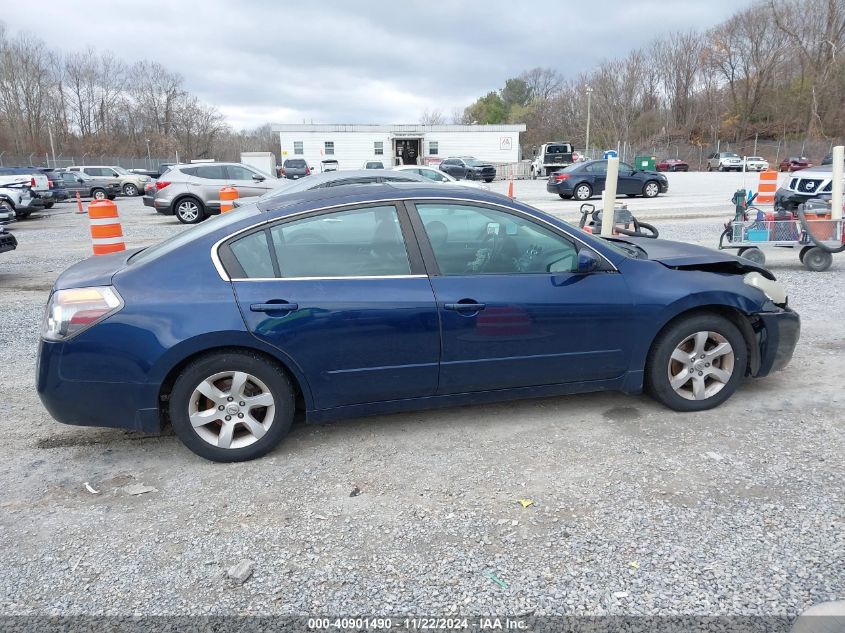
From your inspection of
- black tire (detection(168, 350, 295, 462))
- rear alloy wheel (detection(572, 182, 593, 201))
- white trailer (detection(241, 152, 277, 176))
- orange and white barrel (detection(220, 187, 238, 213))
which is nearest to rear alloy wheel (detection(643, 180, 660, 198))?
rear alloy wheel (detection(572, 182, 593, 201))

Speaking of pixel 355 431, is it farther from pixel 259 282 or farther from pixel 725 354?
pixel 725 354

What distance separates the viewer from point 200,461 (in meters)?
3.49

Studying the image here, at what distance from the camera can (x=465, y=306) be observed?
3.45 m

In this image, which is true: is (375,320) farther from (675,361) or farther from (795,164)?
(795,164)

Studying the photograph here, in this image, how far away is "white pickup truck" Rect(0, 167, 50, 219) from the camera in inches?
714

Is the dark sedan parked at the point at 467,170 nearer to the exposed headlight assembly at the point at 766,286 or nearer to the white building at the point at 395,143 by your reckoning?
the white building at the point at 395,143

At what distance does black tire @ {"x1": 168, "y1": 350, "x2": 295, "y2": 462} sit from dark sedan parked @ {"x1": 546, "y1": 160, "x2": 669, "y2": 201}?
18.7m

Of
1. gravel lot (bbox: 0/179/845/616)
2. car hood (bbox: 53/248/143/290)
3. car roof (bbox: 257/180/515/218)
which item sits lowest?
gravel lot (bbox: 0/179/845/616)

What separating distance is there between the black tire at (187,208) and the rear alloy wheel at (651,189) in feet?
48.9

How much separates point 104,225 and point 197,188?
9.62m

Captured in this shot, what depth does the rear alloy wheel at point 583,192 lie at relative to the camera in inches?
806

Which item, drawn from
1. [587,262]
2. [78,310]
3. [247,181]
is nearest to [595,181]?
[247,181]

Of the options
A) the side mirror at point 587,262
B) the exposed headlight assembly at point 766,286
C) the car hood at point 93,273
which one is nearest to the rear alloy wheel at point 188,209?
the car hood at point 93,273

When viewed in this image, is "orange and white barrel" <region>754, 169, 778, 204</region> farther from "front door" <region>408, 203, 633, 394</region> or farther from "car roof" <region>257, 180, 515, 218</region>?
"car roof" <region>257, 180, 515, 218</region>
